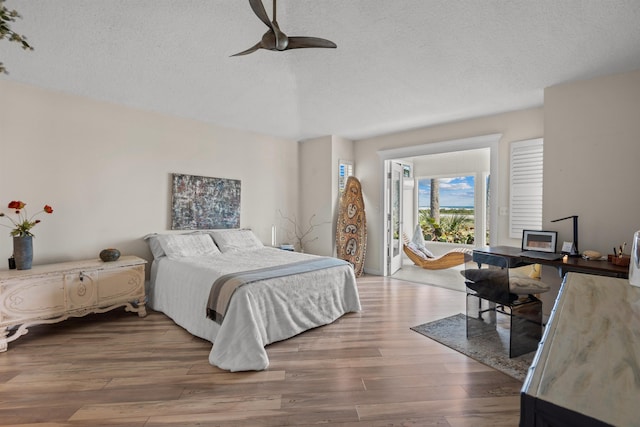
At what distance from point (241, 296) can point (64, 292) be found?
177cm

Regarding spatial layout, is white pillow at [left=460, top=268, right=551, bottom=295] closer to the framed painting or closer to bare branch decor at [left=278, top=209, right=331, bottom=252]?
bare branch decor at [left=278, top=209, right=331, bottom=252]

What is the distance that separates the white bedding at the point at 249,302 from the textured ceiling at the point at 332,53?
193cm

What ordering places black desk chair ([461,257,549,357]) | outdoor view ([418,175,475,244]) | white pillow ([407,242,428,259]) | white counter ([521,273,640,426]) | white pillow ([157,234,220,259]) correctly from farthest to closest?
1. outdoor view ([418,175,475,244])
2. white pillow ([407,242,428,259])
3. white pillow ([157,234,220,259])
4. black desk chair ([461,257,549,357])
5. white counter ([521,273,640,426])

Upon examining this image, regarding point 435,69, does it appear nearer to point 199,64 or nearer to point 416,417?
point 199,64

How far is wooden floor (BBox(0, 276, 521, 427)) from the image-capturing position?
5.87ft

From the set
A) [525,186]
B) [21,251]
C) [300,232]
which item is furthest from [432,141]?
[21,251]

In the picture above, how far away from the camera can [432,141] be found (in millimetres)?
4660

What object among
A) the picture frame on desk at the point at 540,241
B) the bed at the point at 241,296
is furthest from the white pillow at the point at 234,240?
the picture frame on desk at the point at 540,241

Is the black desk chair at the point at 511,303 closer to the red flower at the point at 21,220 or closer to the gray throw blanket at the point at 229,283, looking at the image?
the gray throw blanket at the point at 229,283

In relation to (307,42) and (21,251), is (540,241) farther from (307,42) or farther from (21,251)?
(21,251)

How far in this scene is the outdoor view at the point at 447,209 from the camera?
7.17 m

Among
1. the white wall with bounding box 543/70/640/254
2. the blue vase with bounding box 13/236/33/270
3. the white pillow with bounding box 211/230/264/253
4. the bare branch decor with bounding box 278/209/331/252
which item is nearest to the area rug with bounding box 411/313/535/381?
the white wall with bounding box 543/70/640/254

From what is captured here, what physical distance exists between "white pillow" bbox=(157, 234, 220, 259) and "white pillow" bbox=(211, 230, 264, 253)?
0.13 m

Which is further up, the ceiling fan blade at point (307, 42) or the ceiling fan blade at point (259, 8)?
the ceiling fan blade at point (259, 8)
